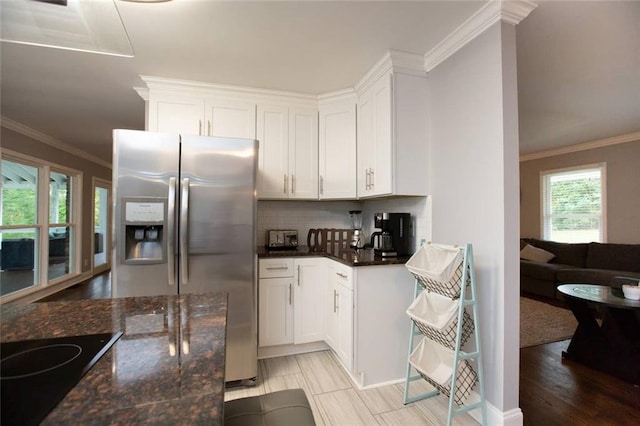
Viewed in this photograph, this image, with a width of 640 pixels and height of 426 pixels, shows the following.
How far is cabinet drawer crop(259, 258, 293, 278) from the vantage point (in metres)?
2.47

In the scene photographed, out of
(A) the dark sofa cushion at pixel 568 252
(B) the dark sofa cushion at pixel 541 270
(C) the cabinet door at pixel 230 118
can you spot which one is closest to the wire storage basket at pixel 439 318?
(C) the cabinet door at pixel 230 118

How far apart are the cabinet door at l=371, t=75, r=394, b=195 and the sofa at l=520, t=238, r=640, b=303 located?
11.4 feet

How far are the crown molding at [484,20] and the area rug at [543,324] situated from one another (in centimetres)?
274

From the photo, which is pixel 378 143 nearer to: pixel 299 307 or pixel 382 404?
pixel 299 307

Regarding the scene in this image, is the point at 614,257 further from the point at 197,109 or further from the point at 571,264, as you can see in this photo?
the point at 197,109

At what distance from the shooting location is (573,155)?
4.89m

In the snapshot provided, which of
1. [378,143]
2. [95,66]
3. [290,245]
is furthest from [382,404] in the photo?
[95,66]

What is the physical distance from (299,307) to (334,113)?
1.90 meters

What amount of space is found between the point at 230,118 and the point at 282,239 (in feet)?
4.15

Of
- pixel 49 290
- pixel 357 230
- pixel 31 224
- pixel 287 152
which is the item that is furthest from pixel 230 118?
pixel 49 290

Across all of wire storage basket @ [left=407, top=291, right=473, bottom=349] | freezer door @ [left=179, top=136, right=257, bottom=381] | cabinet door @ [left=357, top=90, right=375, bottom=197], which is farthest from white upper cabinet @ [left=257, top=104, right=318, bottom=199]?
wire storage basket @ [left=407, top=291, right=473, bottom=349]

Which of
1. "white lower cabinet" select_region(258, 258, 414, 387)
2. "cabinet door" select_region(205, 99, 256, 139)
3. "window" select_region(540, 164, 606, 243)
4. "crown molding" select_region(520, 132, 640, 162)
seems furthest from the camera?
"window" select_region(540, 164, 606, 243)

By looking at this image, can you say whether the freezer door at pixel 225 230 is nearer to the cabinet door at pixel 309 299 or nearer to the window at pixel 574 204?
the cabinet door at pixel 309 299

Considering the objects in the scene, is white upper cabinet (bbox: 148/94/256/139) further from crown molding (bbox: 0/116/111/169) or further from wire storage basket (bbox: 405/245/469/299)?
crown molding (bbox: 0/116/111/169)
